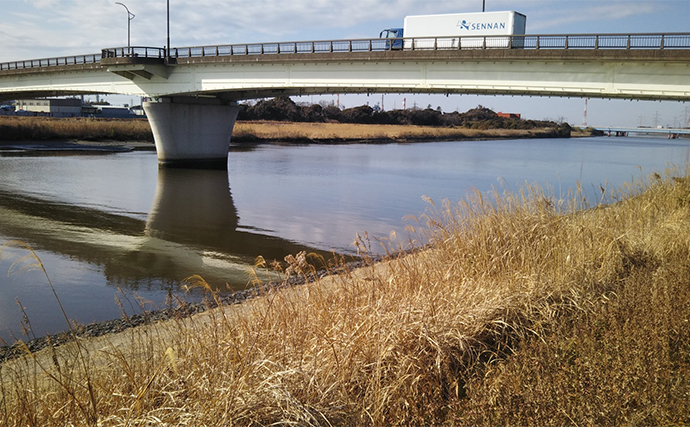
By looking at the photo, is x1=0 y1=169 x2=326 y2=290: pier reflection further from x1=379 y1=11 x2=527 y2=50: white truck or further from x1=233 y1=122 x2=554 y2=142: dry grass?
x1=233 y1=122 x2=554 y2=142: dry grass

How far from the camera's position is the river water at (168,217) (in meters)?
12.0

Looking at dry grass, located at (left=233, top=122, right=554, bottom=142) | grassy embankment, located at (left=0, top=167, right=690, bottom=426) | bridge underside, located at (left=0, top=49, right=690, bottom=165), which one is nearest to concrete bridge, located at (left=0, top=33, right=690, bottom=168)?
bridge underside, located at (left=0, top=49, right=690, bottom=165)

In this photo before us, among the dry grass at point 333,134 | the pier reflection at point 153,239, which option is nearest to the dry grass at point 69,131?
the dry grass at point 333,134

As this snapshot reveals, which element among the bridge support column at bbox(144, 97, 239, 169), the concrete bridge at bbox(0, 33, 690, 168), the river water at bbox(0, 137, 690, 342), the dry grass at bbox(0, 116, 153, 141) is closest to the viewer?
the river water at bbox(0, 137, 690, 342)

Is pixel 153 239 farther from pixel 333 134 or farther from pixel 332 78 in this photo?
pixel 333 134

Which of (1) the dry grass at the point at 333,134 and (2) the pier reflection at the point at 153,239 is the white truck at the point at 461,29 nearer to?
(2) the pier reflection at the point at 153,239

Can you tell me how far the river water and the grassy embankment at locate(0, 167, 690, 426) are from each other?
5.95 feet

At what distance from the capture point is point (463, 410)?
4.74 m

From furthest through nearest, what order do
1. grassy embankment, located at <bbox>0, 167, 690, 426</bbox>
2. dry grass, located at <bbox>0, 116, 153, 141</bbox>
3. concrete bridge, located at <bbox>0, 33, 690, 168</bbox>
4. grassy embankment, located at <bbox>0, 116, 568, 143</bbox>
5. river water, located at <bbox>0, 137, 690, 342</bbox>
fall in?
1. grassy embankment, located at <bbox>0, 116, 568, 143</bbox>
2. dry grass, located at <bbox>0, 116, 153, 141</bbox>
3. concrete bridge, located at <bbox>0, 33, 690, 168</bbox>
4. river water, located at <bbox>0, 137, 690, 342</bbox>
5. grassy embankment, located at <bbox>0, 167, 690, 426</bbox>

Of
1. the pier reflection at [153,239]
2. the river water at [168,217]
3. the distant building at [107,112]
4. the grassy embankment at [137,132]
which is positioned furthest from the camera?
the distant building at [107,112]

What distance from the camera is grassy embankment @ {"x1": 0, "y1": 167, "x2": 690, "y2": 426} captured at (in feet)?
14.0

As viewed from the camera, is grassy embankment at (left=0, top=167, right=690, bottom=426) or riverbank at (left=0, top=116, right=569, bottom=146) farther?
riverbank at (left=0, top=116, right=569, bottom=146)

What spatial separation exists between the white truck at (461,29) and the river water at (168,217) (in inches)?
282

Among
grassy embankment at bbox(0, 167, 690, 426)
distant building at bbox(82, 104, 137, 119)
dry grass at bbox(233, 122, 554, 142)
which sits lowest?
grassy embankment at bbox(0, 167, 690, 426)
